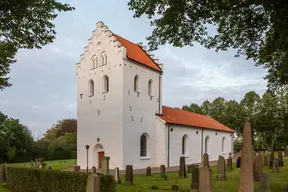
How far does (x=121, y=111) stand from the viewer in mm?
24391

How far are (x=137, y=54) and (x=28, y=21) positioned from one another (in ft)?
58.9

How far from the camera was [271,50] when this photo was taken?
37.2ft

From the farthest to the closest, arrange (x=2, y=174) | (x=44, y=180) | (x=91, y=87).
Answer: (x=91, y=87)
(x=2, y=174)
(x=44, y=180)

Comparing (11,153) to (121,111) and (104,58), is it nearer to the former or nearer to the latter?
(104,58)

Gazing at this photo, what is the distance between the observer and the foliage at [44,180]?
10.2 metres

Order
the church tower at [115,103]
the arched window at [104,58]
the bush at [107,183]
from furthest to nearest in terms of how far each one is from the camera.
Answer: the arched window at [104,58] < the church tower at [115,103] < the bush at [107,183]

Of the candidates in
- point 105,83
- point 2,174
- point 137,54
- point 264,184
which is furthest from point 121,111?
point 264,184

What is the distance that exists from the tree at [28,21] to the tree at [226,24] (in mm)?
3310

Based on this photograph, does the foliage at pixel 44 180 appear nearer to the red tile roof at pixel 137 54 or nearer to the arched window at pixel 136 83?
the arched window at pixel 136 83

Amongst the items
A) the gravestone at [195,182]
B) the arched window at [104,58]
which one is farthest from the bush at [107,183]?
the arched window at [104,58]

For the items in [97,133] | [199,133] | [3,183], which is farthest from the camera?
[199,133]

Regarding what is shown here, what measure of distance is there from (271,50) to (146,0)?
17.9 ft

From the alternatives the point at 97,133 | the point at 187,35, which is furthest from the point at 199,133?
the point at 187,35

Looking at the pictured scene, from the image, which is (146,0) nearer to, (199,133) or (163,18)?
(163,18)
